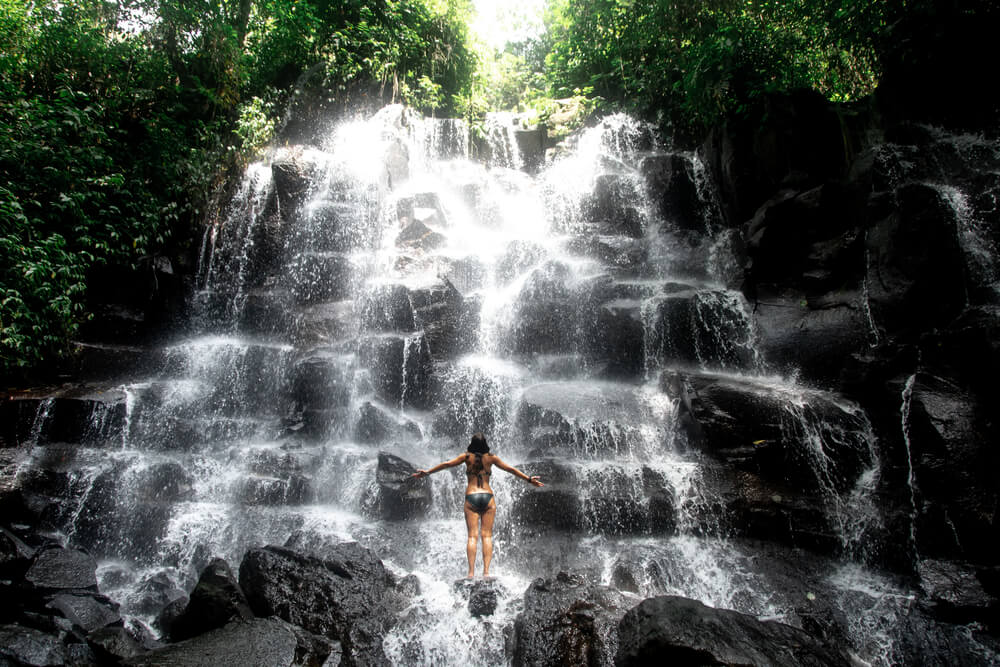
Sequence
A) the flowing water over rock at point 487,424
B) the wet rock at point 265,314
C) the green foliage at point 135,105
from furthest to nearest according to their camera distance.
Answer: the wet rock at point 265,314 < the green foliage at point 135,105 < the flowing water over rock at point 487,424

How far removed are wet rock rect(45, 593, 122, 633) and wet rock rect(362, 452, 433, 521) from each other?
3.27 m

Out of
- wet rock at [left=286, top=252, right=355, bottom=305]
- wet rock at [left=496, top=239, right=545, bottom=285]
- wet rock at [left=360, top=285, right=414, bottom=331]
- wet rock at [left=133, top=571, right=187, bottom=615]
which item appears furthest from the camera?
wet rock at [left=496, top=239, right=545, bottom=285]

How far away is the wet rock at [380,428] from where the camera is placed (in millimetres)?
9297

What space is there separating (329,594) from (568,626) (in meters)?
2.64

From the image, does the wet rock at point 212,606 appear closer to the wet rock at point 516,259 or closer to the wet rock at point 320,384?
the wet rock at point 320,384

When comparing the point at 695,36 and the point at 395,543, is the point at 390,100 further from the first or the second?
the point at 395,543

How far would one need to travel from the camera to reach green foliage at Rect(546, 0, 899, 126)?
430 inches

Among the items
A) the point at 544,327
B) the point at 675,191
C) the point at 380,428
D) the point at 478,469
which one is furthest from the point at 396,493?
the point at 675,191

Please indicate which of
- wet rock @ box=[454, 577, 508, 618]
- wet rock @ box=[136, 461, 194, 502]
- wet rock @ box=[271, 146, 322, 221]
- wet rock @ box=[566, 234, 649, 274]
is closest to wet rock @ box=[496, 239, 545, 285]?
wet rock @ box=[566, 234, 649, 274]

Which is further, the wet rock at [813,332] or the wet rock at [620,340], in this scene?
the wet rock at [620,340]

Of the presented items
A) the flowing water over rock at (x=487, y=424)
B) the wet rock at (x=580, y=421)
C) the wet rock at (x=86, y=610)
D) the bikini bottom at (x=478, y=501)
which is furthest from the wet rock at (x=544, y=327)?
the wet rock at (x=86, y=610)

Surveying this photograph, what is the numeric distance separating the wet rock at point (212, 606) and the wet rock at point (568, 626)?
2.82 m

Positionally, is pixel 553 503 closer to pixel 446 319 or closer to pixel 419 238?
pixel 446 319

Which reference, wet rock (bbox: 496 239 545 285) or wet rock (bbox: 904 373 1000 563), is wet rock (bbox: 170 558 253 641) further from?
wet rock (bbox: 496 239 545 285)
